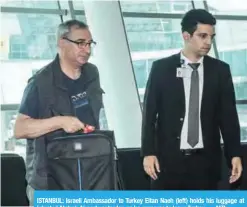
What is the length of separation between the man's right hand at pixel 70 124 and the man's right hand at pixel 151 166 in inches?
19.6

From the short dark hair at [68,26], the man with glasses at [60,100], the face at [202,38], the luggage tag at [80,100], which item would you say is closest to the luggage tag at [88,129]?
the man with glasses at [60,100]

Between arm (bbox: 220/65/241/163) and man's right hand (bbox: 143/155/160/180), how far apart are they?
340 millimetres

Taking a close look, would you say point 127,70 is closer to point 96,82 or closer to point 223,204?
point 96,82

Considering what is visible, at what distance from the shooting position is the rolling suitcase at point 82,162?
1.84 m

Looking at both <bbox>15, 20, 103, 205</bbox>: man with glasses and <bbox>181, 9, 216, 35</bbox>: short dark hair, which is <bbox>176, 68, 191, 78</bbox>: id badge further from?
<bbox>15, 20, 103, 205</bbox>: man with glasses

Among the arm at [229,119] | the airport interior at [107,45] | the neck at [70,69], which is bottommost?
the arm at [229,119]

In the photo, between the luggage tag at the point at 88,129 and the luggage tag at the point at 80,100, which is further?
the luggage tag at the point at 80,100

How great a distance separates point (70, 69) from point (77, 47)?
0.32 feet

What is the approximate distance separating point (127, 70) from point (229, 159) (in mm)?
3668

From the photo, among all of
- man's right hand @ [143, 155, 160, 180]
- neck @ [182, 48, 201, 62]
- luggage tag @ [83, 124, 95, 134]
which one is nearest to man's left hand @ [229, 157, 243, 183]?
man's right hand @ [143, 155, 160, 180]

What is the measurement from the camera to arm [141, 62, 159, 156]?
86.9 inches

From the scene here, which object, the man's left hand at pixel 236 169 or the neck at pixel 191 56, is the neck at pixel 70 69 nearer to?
the neck at pixel 191 56

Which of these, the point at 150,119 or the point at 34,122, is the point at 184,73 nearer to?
the point at 150,119

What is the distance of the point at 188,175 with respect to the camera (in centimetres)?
223
